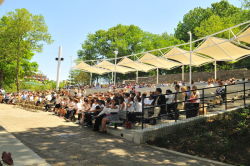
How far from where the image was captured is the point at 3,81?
3862 cm

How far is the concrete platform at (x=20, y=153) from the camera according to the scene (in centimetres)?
470

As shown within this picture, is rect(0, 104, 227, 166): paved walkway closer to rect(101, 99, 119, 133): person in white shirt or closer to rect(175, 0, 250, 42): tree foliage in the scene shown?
rect(101, 99, 119, 133): person in white shirt

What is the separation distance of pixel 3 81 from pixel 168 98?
37.8 m

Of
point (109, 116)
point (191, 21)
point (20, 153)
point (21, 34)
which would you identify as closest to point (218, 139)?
point (109, 116)

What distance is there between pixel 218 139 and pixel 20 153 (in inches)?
213

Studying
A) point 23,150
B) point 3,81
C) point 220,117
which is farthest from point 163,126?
point 3,81

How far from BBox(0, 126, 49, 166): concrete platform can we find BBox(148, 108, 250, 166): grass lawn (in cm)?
346

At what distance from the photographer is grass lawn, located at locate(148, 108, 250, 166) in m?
5.39

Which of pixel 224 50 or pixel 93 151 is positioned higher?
pixel 224 50

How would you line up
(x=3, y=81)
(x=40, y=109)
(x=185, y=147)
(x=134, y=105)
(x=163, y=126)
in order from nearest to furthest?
(x=185, y=147) → (x=163, y=126) → (x=134, y=105) → (x=40, y=109) → (x=3, y=81)

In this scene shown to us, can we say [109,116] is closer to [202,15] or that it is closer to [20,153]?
[20,153]

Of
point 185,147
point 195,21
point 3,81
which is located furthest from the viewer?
point 195,21

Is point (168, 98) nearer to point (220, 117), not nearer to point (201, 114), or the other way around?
point (201, 114)

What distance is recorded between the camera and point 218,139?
6195 millimetres
